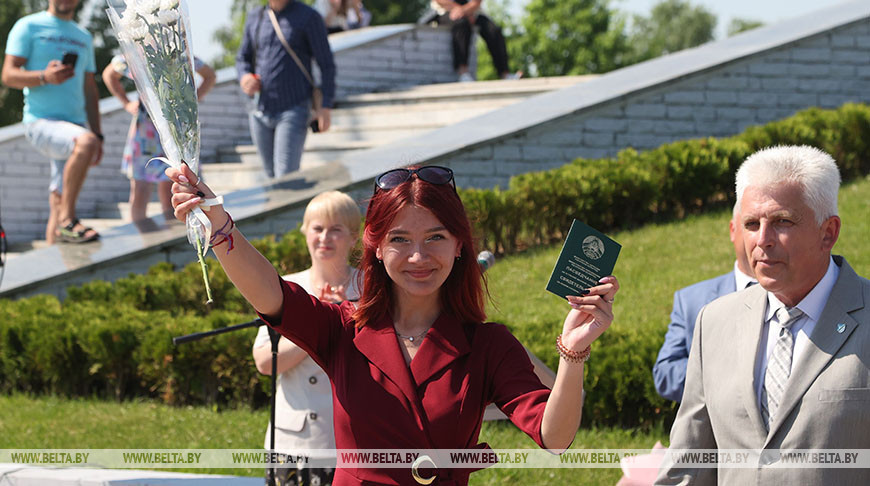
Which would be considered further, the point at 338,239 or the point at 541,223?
the point at 541,223

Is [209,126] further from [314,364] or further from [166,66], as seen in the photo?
[166,66]

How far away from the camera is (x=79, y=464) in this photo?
225 inches

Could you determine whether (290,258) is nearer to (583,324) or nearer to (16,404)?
(16,404)

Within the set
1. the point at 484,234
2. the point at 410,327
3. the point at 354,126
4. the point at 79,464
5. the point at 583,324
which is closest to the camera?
the point at 583,324

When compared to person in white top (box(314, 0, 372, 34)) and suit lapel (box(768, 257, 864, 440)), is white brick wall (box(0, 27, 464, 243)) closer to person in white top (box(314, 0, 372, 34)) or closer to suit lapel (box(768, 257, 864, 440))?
person in white top (box(314, 0, 372, 34))

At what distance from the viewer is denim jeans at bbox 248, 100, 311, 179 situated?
9.20m

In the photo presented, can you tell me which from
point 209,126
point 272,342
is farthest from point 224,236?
point 209,126

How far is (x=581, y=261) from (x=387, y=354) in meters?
0.63

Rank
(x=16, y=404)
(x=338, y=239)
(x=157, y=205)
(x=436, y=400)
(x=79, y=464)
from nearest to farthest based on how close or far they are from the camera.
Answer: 1. (x=436, y=400)
2. (x=338, y=239)
3. (x=79, y=464)
4. (x=16, y=404)
5. (x=157, y=205)

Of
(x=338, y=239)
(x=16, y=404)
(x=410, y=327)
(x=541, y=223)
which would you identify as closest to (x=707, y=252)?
(x=541, y=223)

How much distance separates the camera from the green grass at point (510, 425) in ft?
19.4

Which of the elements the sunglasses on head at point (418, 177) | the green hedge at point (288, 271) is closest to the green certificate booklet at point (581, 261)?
the sunglasses on head at point (418, 177)

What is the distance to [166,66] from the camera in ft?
9.21

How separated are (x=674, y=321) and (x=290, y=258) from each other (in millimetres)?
4656
